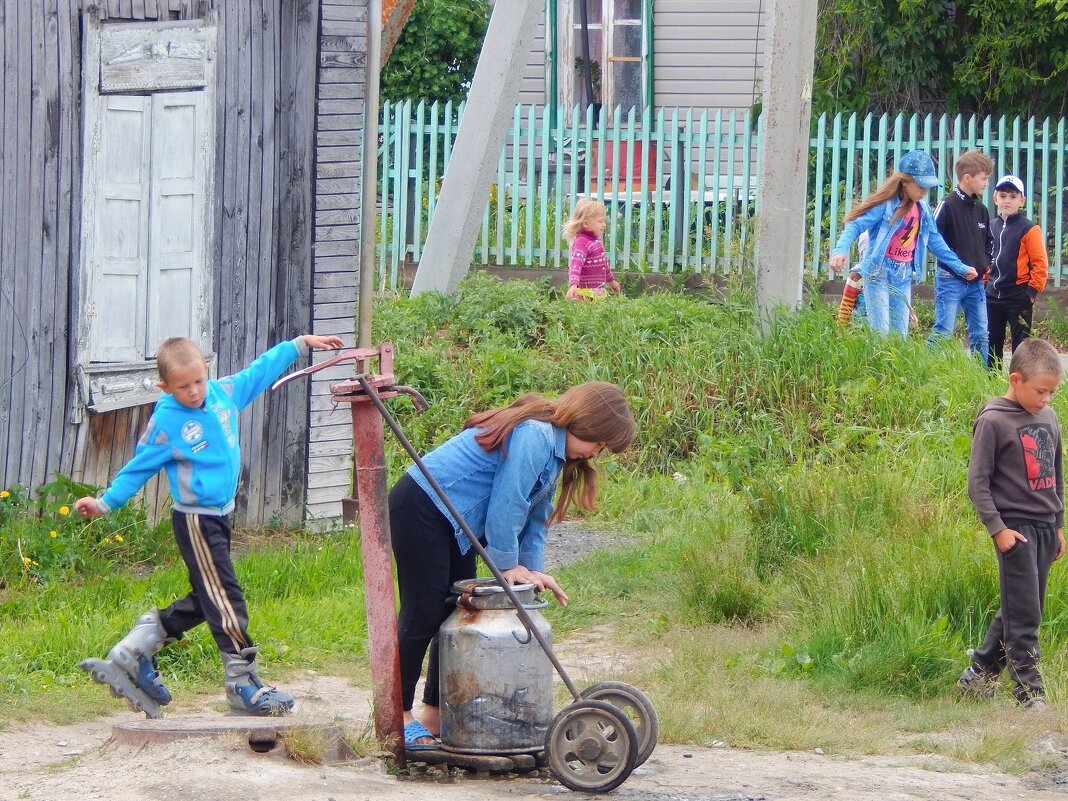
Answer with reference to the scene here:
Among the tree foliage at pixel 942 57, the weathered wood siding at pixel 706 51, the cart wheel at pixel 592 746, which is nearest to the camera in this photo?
the cart wheel at pixel 592 746

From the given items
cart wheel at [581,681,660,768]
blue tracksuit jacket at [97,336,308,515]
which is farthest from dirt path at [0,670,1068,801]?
blue tracksuit jacket at [97,336,308,515]

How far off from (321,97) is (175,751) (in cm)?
447

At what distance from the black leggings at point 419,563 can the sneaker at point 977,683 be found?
2055 mm

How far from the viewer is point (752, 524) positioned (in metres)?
7.02

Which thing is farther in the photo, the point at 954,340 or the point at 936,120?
the point at 936,120

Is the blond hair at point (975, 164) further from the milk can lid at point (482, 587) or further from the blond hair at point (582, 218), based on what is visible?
the milk can lid at point (482, 587)

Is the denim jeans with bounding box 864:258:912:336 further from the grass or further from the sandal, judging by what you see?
the sandal

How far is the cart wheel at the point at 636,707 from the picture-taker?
172 inches

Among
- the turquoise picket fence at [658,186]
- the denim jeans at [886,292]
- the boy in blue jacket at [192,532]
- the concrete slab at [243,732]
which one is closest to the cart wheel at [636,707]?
the concrete slab at [243,732]

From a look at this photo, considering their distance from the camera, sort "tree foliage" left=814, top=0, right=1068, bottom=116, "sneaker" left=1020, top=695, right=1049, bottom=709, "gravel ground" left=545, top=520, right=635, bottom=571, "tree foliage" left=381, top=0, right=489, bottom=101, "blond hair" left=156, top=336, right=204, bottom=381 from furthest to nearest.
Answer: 1. "tree foliage" left=381, top=0, right=489, bottom=101
2. "tree foliage" left=814, top=0, right=1068, bottom=116
3. "gravel ground" left=545, top=520, right=635, bottom=571
4. "sneaker" left=1020, top=695, right=1049, bottom=709
5. "blond hair" left=156, top=336, right=204, bottom=381

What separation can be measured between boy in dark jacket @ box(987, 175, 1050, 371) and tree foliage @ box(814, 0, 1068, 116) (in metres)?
6.42

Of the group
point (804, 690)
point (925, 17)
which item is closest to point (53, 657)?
point (804, 690)

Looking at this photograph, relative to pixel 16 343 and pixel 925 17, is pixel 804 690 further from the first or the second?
pixel 925 17

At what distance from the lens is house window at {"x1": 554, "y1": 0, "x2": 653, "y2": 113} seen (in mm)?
18266
